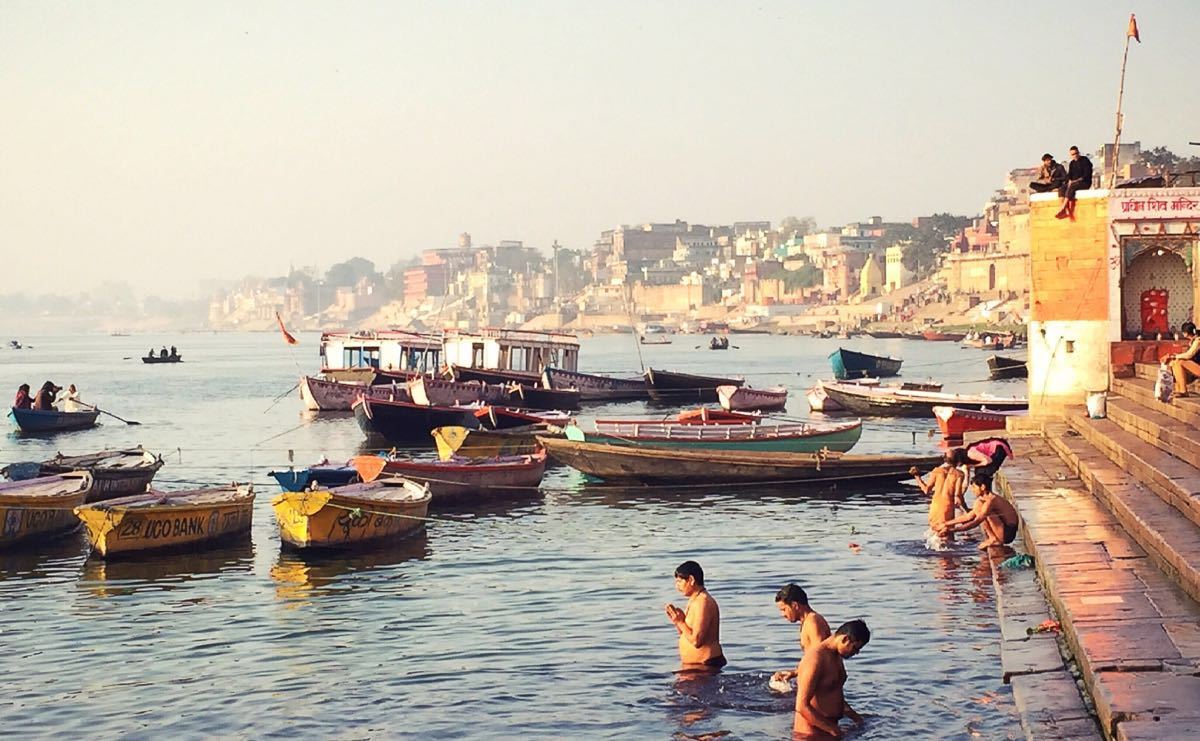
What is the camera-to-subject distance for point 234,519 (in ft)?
71.7

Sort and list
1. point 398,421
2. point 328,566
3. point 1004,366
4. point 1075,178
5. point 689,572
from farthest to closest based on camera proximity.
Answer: point 1004,366 < point 398,421 < point 1075,178 < point 328,566 < point 689,572

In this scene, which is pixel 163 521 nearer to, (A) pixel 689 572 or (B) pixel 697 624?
(B) pixel 697 624

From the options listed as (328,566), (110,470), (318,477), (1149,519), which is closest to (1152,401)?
(1149,519)

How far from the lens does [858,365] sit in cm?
6644

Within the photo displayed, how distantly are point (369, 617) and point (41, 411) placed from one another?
108 feet

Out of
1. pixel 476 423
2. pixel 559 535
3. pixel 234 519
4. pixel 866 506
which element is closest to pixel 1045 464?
pixel 866 506

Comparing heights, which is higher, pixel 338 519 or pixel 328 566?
pixel 338 519

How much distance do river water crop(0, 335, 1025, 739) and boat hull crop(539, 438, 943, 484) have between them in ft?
0.93

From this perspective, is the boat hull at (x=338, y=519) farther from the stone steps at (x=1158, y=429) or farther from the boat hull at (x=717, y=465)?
the stone steps at (x=1158, y=429)

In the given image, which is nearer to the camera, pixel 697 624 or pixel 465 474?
pixel 697 624

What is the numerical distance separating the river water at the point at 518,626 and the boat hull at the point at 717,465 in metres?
0.28

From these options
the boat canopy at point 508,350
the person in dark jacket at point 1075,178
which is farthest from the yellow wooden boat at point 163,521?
the boat canopy at point 508,350

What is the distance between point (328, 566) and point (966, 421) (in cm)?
1682

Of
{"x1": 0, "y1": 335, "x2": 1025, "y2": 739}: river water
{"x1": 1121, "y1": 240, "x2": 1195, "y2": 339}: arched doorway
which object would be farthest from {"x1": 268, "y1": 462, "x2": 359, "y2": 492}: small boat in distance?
{"x1": 1121, "y1": 240, "x2": 1195, "y2": 339}: arched doorway
